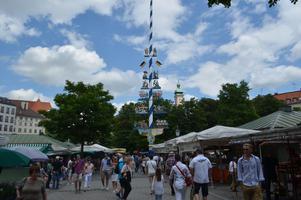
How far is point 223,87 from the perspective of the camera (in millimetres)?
61094

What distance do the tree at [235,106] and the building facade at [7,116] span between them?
290ft

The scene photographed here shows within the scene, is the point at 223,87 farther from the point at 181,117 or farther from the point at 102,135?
the point at 102,135

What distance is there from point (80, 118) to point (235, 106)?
1026 inches

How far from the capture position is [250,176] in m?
8.71

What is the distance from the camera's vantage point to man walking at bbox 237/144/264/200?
8.63 metres

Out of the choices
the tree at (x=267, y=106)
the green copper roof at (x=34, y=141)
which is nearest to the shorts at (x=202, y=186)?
the green copper roof at (x=34, y=141)

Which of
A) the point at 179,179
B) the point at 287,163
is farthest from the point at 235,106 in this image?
the point at 179,179

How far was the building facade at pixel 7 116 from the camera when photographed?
127188mm

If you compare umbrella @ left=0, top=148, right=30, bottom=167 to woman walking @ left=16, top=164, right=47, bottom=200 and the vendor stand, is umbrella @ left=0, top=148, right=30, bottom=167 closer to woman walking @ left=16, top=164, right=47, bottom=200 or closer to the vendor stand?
woman walking @ left=16, top=164, right=47, bottom=200

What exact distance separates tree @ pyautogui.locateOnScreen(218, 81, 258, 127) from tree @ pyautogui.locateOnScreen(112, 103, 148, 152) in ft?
71.8

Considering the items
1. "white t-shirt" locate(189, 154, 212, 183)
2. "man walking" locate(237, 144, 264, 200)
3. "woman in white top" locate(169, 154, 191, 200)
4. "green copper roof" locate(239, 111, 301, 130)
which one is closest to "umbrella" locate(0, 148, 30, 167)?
"woman in white top" locate(169, 154, 191, 200)

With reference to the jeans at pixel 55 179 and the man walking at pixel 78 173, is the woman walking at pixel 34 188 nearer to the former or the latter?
the man walking at pixel 78 173

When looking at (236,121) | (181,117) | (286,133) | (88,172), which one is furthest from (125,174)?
(181,117)

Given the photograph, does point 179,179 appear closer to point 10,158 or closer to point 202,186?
point 202,186
